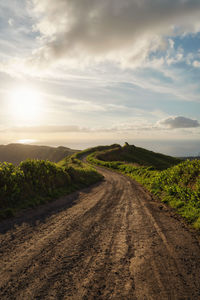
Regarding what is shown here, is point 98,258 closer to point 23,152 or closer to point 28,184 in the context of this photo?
point 28,184

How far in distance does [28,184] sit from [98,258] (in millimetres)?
9228

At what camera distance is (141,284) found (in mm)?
4164

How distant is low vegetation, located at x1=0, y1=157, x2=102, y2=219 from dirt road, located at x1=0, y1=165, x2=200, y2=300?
204 cm

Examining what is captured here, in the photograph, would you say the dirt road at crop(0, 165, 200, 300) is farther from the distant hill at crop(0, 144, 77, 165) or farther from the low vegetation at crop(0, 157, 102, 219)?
the distant hill at crop(0, 144, 77, 165)

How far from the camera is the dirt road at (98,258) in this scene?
3.93 metres

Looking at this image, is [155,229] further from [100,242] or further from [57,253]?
[57,253]

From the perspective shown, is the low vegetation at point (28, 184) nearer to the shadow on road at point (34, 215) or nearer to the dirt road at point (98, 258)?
the shadow on road at point (34, 215)

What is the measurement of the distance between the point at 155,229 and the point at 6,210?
7260 millimetres

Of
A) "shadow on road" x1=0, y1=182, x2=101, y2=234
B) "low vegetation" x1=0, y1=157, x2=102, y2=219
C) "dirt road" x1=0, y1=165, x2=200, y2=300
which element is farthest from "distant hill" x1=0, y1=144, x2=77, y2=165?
"dirt road" x1=0, y1=165, x2=200, y2=300

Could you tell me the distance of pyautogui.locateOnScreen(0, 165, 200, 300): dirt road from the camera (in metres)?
3.93

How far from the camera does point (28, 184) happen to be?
1294 centimetres

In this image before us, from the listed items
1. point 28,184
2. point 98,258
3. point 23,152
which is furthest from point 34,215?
point 23,152

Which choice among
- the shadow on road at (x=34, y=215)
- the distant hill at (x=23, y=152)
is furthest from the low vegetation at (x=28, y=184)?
the distant hill at (x=23, y=152)

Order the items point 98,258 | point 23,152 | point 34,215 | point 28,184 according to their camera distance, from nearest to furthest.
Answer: point 98,258
point 34,215
point 28,184
point 23,152
